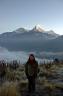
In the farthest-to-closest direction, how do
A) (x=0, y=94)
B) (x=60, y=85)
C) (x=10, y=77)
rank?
(x=10, y=77) → (x=60, y=85) → (x=0, y=94)

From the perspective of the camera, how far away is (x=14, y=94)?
15.0m

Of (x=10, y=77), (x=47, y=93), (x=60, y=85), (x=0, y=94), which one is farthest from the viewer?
(x=10, y=77)

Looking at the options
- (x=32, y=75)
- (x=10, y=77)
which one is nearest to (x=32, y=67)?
(x=32, y=75)

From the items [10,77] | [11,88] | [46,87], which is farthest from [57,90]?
[10,77]

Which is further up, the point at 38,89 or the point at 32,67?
the point at 32,67

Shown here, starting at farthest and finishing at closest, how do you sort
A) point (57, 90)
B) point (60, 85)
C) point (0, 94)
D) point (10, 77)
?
point (10, 77) → point (60, 85) → point (57, 90) → point (0, 94)

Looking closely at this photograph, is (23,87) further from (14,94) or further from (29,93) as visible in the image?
(14,94)

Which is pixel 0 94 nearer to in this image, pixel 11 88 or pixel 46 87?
pixel 11 88

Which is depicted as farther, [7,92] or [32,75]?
[32,75]

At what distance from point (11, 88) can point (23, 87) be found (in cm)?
399

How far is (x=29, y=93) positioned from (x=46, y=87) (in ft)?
7.08

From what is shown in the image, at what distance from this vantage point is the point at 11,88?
609 inches

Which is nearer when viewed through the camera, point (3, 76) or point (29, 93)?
point (29, 93)

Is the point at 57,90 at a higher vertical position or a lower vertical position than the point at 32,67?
lower
